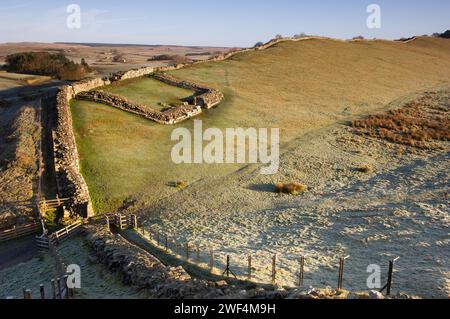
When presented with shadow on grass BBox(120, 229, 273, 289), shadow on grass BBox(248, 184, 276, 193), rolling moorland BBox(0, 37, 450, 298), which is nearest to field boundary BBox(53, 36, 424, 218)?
rolling moorland BBox(0, 37, 450, 298)

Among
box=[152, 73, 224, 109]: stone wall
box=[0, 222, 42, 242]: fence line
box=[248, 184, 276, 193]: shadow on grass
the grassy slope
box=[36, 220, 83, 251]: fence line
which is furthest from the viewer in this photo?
box=[152, 73, 224, 109]: stone wall

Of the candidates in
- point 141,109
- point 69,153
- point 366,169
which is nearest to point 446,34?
point 366,169

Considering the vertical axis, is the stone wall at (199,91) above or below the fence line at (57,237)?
above

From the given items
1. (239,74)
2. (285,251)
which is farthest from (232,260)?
(239,74)

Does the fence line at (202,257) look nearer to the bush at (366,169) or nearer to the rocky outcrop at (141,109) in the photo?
the bush at (366,169)

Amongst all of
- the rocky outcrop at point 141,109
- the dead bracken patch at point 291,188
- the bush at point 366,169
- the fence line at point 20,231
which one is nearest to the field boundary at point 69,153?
the rocky outcrop at point 141,109

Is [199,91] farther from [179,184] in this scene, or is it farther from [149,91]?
[179,184]

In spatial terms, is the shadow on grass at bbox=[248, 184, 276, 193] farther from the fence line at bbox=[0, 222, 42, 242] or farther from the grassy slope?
the fence line at bbox=[0, 222, 42, 242]
